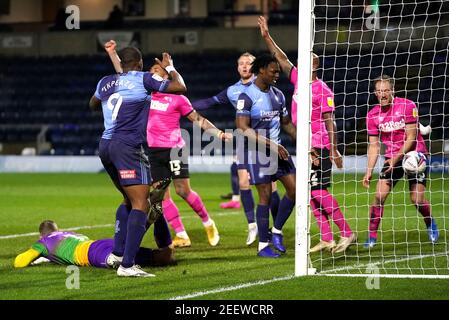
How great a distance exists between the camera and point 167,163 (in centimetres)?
1013

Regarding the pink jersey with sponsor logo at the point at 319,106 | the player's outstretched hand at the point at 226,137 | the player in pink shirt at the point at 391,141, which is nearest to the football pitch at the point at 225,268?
the player in pink shirt at the point at 391,141

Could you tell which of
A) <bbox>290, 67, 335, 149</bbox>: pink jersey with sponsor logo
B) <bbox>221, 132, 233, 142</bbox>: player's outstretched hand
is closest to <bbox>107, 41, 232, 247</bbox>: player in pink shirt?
<bbox>221, 132, 233, 142</bbox>: player's outstretched hand

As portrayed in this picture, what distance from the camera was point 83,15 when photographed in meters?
33.6

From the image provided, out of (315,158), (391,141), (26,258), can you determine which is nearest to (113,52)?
(26,258)

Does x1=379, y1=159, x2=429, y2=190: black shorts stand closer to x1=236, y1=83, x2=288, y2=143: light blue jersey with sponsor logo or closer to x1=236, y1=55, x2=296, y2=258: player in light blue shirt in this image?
x1=236, y1=55, x2=296, y2=258: player in light blue shirt

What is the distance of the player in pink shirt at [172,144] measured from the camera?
10.1 metres

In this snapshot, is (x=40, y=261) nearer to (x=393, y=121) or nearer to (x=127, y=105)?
(x=127, y=105)

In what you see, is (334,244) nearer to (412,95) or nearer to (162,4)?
(412,95)

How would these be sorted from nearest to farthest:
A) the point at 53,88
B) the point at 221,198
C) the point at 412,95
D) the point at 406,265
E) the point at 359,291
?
the point at 359,291
the point at 406,265
the point at 221,198
the point at 412,95
the point at 53,88

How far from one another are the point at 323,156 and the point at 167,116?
1858 millimetres

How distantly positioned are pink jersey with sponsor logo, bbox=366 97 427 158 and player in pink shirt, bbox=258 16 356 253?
21.0 inches

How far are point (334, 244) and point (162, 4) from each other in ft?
78.6
